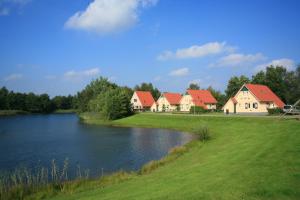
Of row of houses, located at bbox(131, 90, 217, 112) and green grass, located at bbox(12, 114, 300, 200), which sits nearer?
green grass, located at bbox(12, 114, 300, 200)

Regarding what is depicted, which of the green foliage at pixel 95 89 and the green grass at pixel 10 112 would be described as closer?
the green foliage at pixel 95 89

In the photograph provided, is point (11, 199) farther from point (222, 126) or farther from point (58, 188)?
point (222, 126)

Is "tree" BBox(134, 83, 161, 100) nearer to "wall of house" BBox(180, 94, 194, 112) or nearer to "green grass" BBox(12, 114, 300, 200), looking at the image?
"wall of house" BBox(180, 94, 194, 112)

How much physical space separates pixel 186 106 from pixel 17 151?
58810mm

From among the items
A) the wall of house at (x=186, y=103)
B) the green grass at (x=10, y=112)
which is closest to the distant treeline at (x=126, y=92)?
the wall of house at (x=186, y=103)

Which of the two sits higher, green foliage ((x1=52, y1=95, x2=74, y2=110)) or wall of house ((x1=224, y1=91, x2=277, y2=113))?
green foliage ((x1=52, y1=95, x2=74, y2=110))

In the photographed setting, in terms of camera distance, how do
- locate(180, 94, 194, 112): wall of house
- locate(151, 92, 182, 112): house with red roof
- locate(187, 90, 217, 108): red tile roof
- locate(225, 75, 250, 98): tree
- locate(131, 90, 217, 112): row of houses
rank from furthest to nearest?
locate(151, 92, 182, 112): house with red roof, locate(225, 75, 250, 98): tree, locate(180, 94, 194, 112): wall of house, locate(131, 90, 217, 112): row of houses, locate(187, 90, 217, 108): red tile roof

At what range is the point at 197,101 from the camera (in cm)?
8538

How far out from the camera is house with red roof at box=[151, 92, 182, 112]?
97.2 metres

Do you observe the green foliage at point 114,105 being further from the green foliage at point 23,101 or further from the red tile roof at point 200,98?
the green foliage at point 23,101

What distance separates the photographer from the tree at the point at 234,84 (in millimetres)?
92000

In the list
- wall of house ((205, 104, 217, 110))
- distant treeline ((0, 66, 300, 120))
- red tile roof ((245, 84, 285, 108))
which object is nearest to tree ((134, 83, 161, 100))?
distant treeline ((0, 66, 300, 120))

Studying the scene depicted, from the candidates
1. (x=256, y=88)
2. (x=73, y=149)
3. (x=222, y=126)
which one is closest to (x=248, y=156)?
(x=73, y=149)

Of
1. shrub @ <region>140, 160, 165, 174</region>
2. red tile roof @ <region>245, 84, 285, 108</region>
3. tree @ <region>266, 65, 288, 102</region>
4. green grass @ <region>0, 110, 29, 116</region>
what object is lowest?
shrub @ <region>140, 160, 165, 174</region>
